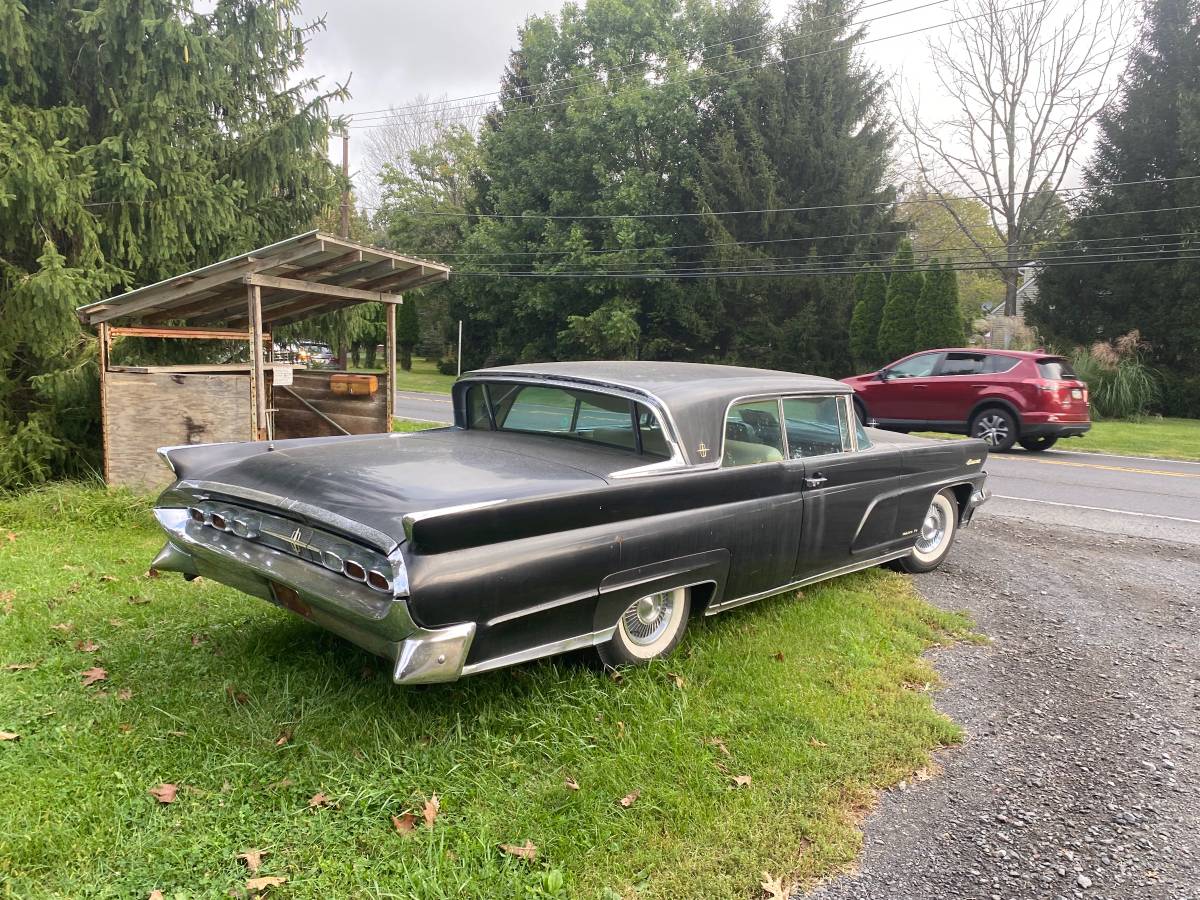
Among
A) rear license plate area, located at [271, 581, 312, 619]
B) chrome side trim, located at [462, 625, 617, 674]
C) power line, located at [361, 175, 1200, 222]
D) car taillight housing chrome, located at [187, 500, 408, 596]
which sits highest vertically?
power line, located at [361, 175, 1200, 222]

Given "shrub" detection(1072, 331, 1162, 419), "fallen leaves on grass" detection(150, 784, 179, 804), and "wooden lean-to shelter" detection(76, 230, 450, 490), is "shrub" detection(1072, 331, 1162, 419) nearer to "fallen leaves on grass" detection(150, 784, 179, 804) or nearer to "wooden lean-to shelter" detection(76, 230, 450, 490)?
"wooden lean-to shelter" detection(76, 230, 450, 490)

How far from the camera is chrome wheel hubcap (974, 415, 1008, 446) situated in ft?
42.4

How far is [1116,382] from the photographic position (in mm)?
21047

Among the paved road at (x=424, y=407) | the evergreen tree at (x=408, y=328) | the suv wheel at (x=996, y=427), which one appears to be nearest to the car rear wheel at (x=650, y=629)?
the suv wheel at (x=996, y=427)

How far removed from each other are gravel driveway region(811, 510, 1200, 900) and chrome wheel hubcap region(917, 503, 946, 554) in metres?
0.27

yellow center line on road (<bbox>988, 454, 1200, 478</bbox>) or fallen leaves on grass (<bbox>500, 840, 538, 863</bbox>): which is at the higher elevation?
fallen leaves on grass (<bbox>500, 840, 538, 863</bbox>)

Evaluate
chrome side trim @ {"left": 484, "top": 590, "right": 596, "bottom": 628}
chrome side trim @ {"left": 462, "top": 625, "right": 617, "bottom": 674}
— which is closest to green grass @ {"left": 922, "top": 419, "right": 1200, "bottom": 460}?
chrome side trim @ {"left": 462, "top": 625, "right": 617, "bottom": 674}

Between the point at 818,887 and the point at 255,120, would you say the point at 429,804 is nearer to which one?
the point at 818,887

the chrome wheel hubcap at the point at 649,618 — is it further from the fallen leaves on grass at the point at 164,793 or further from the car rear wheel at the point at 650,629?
the fallen leaves on grass at the point at 164,793

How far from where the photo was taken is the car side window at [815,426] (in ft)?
14.6

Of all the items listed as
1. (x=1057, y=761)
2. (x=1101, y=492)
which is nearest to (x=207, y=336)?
(x=1057, y=761)

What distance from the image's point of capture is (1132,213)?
24.4 metres

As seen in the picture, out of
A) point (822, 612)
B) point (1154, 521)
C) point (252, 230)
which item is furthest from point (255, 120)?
point (1154, 521)

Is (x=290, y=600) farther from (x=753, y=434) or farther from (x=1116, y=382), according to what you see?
(x=1116, y=382)
